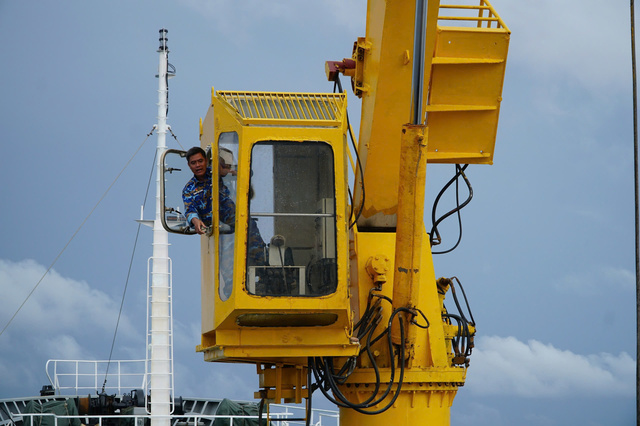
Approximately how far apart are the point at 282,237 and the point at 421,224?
55.1 inches

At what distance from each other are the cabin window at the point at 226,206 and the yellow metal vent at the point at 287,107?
0.28 meters

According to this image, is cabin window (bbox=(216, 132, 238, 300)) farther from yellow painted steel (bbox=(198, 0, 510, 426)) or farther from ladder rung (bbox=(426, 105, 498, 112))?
ladder rung (bbox=(426, 105, 498, 112))

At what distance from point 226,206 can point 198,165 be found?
2.17ft

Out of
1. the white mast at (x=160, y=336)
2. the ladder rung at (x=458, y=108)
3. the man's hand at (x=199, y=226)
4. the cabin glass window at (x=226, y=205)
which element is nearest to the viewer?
the cabin glass window at (x=226, y=205)

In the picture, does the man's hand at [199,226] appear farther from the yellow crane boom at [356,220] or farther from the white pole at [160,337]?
the white pole at [160,337]

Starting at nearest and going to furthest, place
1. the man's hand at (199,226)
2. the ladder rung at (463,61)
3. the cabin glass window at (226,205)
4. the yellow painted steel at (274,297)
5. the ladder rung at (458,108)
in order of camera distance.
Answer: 1. the yellow painted steel at (274,297)
2. the cabin glass window at (226,205)
3. the man's hand at (199,226)
4. the ladder rung at (463,61)
5. the ladder rung at (458,108)

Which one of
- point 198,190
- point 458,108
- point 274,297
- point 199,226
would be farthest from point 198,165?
point 458,108

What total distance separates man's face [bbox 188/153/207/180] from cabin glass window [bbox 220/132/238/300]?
38cm

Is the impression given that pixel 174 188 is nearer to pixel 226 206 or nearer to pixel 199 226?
pixel 199 226

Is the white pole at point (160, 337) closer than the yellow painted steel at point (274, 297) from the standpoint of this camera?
No

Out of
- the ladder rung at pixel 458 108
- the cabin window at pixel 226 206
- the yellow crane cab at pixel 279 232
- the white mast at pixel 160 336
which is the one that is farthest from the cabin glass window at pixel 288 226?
the white mast at pixel 160 336

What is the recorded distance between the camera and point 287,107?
7.87 m

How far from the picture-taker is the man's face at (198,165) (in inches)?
319

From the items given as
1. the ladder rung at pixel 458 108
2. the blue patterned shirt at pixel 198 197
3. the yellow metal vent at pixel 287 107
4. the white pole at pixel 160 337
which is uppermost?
the ladder rung at pixel 458 108
